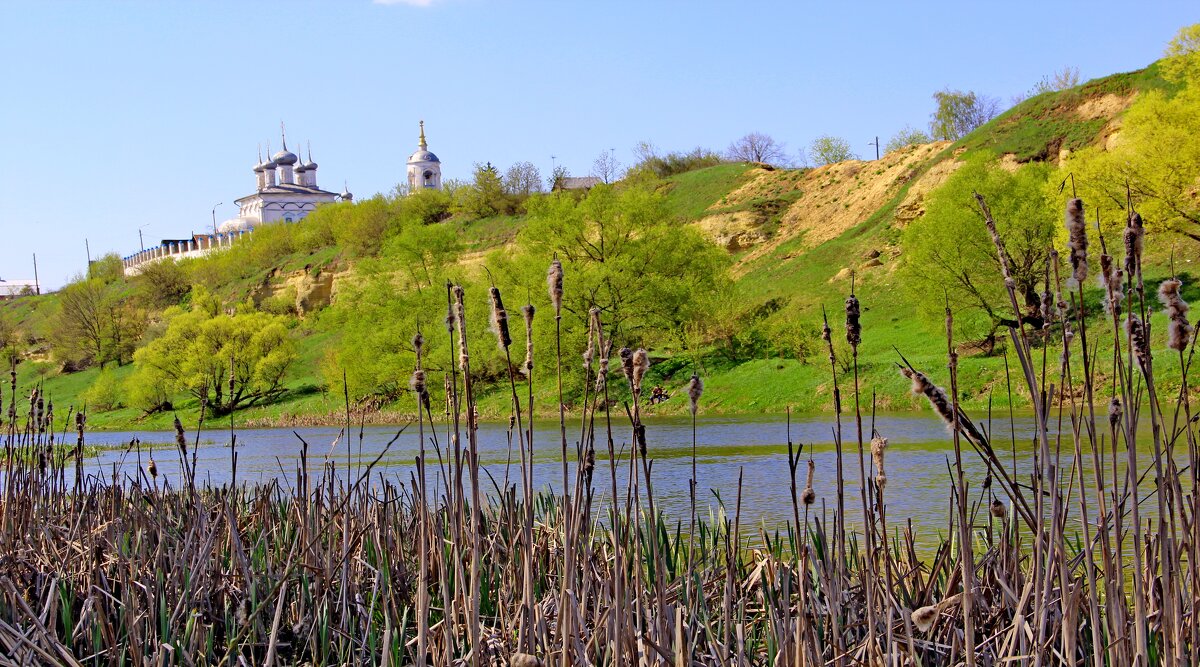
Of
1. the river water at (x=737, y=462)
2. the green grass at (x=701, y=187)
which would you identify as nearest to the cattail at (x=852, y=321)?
the river water at (x=737, y=462)

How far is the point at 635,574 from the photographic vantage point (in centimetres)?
375

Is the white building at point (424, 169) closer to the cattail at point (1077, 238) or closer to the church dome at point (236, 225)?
the church dome at point (236, 225)

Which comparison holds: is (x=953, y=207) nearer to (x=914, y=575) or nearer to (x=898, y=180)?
(x=898, y=180)

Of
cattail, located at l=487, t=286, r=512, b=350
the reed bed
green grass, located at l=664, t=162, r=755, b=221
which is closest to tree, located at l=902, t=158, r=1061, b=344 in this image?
the reed bed

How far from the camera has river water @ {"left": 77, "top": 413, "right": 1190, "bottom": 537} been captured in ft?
34.4

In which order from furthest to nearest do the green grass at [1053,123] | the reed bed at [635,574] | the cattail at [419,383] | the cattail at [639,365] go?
the green grass at [1053,123]
the cattail at [419,383]
the cattail at [639,365]
the reed bed at [635,574]

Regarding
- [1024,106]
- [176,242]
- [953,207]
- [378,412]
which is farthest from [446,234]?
[176,242]

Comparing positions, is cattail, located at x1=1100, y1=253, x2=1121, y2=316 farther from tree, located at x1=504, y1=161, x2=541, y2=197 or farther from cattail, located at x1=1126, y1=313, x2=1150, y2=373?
tree, located at x1=504, y1=161, x2=541, y2=197

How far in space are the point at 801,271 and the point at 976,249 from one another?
2150cm

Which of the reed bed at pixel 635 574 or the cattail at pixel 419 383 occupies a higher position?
the cattail at pixel 419 383

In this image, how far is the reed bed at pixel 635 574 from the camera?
2887 mm

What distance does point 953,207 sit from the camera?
36375mm

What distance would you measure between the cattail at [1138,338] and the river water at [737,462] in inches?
34.4

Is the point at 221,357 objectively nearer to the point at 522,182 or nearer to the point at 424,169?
the point at 522,182
